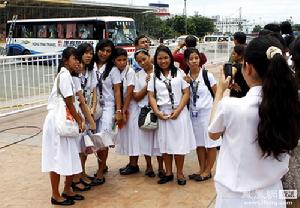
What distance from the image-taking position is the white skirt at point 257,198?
180 cm

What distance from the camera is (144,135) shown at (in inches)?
164

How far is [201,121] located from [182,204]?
3.17ft

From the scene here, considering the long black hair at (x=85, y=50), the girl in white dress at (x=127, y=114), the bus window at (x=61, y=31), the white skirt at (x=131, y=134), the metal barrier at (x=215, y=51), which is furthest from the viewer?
the bus window at (x=61, y=31)

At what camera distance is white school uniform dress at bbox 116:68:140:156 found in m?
4.11

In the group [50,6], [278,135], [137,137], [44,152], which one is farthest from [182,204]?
[50,6]

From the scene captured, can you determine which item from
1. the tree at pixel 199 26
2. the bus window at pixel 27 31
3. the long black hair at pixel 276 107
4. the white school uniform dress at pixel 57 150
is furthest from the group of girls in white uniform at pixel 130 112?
the tree at pixel 199 26

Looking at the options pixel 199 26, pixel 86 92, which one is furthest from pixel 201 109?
pixel 199 26

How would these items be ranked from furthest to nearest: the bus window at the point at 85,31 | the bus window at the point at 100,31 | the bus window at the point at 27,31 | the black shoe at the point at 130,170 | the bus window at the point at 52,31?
the bus window at the point at 27,31 < the bus window at the point at 52,31 < the bus window at the point at 85,31 < the bus window at the point at 100,31 < the black shoe at the point at 130,170

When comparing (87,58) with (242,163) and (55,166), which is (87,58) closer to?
(55,166)

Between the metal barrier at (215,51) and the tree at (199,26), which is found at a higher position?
the tree at (199,26)

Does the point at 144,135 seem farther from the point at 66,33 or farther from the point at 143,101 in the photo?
the point at 66,33

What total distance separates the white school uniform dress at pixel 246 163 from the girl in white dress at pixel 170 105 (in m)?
2.04

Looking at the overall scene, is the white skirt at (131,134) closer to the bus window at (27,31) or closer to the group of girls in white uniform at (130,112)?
the group of girls in white uniform at (130,112)

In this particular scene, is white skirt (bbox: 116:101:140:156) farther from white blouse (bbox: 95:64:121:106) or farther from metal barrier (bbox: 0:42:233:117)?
metal barrier (bbox: 0:42:233:117)
